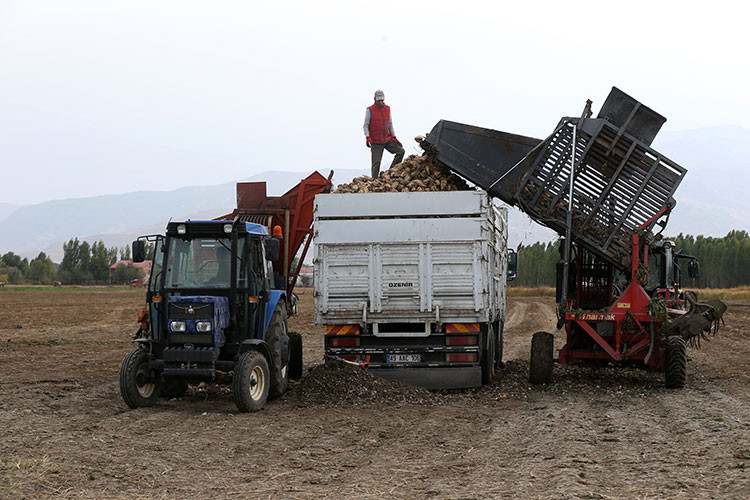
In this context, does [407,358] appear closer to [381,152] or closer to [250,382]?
A: [250,382]

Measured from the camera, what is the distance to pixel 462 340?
1247cm

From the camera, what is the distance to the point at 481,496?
6402mm

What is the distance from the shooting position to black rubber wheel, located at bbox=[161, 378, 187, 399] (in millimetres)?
11932

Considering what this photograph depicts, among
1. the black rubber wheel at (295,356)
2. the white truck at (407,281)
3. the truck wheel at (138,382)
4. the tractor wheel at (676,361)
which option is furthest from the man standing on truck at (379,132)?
the truck wheel at (138,382)

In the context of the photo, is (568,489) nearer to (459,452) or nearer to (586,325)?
(459,452)

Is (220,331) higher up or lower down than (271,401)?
higher up

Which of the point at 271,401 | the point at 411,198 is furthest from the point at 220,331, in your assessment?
the point at 411,198

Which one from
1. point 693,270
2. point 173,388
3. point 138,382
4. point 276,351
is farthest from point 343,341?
point 693,270

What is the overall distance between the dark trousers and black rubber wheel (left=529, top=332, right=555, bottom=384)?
4240 mm

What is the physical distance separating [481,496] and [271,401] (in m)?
6.00

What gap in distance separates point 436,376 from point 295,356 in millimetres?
2798

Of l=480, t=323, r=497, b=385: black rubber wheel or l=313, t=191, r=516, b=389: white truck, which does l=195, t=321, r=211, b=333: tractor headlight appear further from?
l=480, t=323, r=497, b=385: black rubber wheel

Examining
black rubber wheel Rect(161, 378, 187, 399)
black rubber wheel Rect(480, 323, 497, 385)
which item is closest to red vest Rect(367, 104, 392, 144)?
black rubber wheel Rect(480, 323, 497, 385)

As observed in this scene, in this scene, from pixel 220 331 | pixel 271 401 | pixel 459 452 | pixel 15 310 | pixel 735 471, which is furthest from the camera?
pixel 15 310
